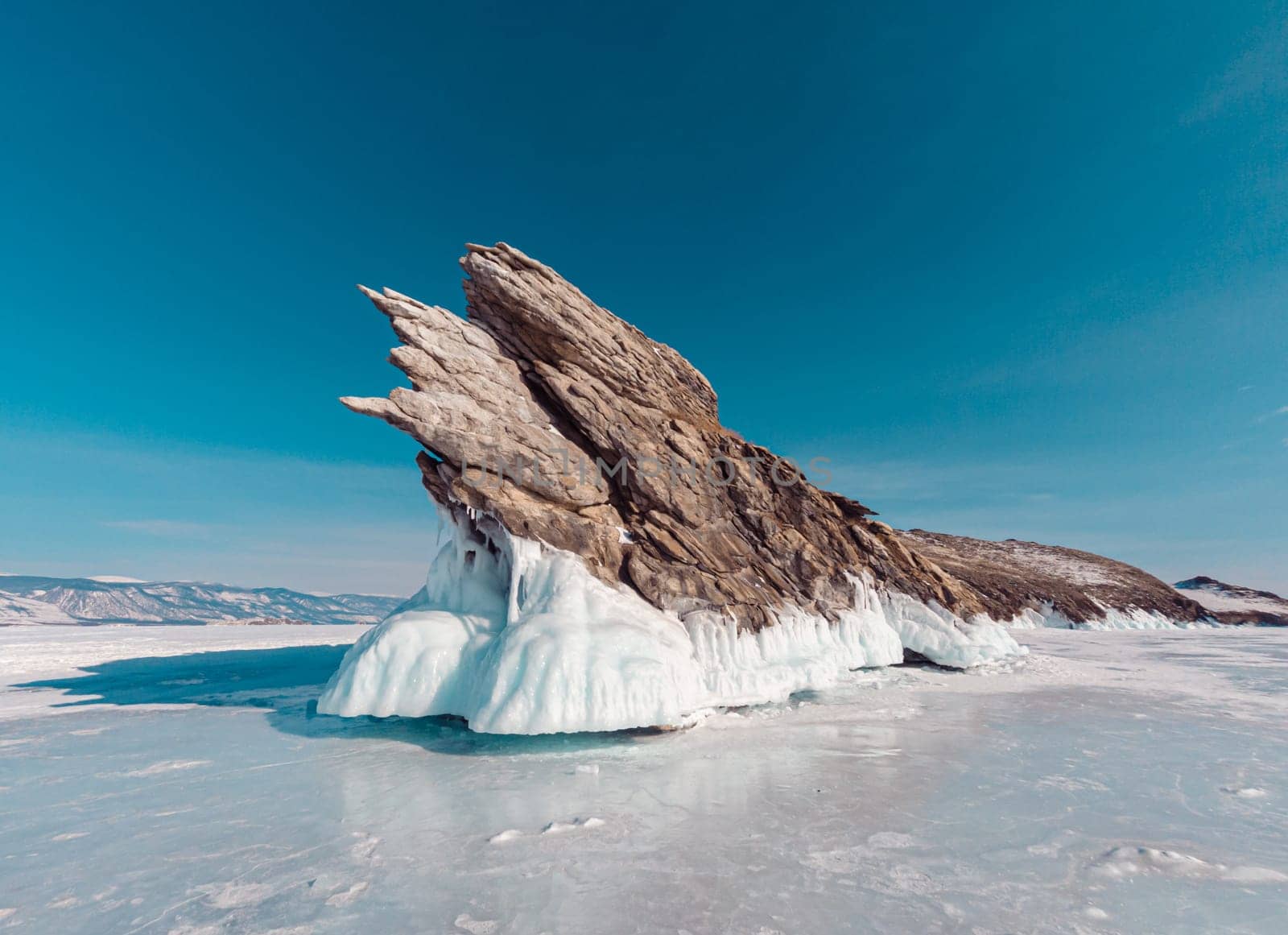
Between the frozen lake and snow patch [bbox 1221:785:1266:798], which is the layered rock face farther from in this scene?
snow patch [bbox 1221:785:1266:798]

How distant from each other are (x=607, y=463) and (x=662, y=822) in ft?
36.7

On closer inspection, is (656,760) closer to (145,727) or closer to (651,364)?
(145,727)

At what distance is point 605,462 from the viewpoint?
16719mm

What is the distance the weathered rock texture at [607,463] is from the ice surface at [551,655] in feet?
2.78

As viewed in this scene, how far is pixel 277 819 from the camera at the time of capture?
6828mm

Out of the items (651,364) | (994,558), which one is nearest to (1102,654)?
(651,364)

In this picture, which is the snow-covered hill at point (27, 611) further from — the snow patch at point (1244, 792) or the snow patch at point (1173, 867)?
the snow patch at point (1244, 792)

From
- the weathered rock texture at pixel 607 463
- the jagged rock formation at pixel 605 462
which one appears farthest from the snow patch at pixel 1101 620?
the jagged rock formation at pixel 605 462

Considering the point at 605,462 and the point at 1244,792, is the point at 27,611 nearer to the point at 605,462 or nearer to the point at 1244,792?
the point at 605,462

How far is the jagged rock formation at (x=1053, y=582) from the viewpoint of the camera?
158 ft

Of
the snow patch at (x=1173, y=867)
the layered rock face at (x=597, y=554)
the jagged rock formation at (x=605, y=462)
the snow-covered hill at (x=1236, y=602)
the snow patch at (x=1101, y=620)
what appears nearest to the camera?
the snow patch at (x=1173, y=867)

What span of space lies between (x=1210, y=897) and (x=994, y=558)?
2713 inches

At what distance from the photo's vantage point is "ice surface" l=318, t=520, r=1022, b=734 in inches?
415

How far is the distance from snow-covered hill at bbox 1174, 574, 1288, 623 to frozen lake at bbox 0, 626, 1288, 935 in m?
67.9
